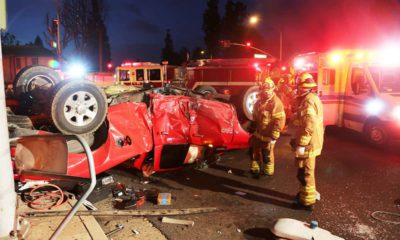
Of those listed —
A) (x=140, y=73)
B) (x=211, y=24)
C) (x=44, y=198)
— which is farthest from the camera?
(x=211, y=24)

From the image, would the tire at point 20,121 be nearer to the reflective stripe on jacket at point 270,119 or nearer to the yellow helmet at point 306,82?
the reflective stripe on jacket at point 270,119

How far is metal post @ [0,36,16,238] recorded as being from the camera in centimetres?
217

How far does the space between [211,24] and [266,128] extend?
49.8 metres

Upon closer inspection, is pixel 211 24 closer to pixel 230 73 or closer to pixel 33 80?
pixel 230 73

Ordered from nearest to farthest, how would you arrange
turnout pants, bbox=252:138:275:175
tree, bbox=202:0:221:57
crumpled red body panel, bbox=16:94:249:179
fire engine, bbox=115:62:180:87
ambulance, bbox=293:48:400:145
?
crumpled red body panel, bbox=16:94:249:179 < turnout pants, bbox=252:138:275:175 < ambulance, bbox=293:48:400:145 < fire engine, bbox=115:62:180:87 < tree, bbox=202:0:221:57

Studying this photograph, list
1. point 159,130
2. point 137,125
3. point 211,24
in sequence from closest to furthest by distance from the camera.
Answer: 1. point 137,125
2. point 159,130
3. point 211,24

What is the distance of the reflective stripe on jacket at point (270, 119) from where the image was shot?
5.78 metres

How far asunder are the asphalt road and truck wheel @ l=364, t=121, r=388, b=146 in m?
0.36

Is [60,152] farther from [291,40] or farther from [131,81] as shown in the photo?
[291,40]

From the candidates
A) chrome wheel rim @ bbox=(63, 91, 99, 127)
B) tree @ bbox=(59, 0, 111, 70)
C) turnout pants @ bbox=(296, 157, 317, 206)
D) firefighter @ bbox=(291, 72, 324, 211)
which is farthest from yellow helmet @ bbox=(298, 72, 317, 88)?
tree @ bbox=(59, 0, 111, 70)

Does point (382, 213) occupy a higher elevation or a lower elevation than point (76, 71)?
lower

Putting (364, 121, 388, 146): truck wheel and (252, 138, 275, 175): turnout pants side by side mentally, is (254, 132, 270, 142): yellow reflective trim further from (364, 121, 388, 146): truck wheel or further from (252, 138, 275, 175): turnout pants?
(364, 121, 388, 146): truck wheel

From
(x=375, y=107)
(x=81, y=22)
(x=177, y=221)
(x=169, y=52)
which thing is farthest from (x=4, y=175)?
(x=169, y=52)

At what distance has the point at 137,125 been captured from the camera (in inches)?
218
